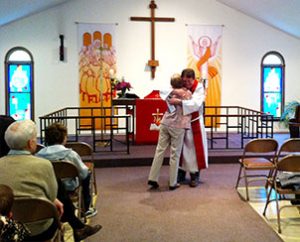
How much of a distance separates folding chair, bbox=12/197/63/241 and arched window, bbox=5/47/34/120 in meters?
6.32

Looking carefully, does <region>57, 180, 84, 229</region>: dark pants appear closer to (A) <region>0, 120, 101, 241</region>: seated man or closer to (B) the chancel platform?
(A) <region>0, 120, 101, 241</region>: seated man

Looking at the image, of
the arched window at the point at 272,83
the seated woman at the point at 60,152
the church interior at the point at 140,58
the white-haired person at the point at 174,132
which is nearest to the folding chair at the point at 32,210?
the seated woman at the point at 60,152

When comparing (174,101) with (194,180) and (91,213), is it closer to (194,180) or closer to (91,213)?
(194,180)

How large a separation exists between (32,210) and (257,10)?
7.08 m

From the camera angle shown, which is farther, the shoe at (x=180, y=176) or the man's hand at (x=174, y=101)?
the shoe at (x=180, y=176)

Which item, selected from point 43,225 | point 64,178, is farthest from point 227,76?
point 43,225

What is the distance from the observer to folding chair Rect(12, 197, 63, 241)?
190 centimetres

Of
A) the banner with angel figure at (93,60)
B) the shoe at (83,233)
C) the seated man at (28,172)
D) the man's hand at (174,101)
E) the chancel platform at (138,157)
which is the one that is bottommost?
the shoe at (83,233)

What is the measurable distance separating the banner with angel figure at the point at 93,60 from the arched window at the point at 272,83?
343 cm

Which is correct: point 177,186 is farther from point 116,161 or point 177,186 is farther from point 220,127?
point 220,127

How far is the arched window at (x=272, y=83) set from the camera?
27.9 feet

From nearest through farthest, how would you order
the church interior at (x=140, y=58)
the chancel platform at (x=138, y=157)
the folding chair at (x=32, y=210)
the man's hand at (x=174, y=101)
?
the folding chair at (x=32, y=210) < the man's hand at (x=174, y=101) < the chancel platform at (x=138, y=157) < the church interior at (x=140, y=58)

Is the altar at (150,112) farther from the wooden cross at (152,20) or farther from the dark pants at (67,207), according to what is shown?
the dark pants at (67,207)

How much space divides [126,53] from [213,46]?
1.93 metres
